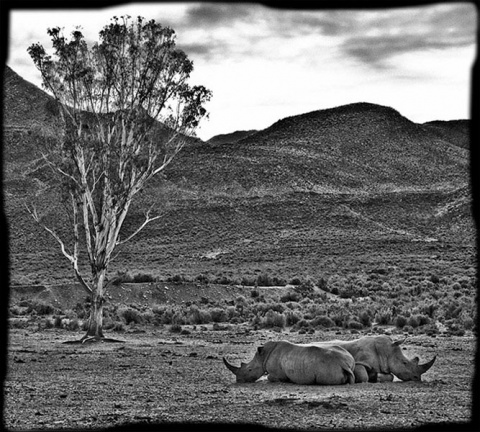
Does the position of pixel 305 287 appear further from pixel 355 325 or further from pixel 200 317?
pixel 355 325

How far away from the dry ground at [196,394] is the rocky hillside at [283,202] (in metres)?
33.2

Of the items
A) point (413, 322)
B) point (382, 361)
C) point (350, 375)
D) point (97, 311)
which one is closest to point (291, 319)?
point (413, 322)

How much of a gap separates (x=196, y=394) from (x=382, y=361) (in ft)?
9.63

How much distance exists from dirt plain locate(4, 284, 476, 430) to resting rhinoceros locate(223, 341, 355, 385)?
0.56ft

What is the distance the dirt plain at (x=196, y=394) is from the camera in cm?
793

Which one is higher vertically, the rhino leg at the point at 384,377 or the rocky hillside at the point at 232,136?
the rocky hillside at the point at 232,136

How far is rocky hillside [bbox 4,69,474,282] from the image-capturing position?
60.6m

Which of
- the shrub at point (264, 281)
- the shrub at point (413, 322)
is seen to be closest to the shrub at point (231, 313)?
the shrub at point (413, 322)

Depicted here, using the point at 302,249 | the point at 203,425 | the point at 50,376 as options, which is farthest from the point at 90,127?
the point at 302,249

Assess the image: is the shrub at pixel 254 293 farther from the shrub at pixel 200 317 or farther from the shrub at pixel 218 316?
the shrub at pixel 200 317

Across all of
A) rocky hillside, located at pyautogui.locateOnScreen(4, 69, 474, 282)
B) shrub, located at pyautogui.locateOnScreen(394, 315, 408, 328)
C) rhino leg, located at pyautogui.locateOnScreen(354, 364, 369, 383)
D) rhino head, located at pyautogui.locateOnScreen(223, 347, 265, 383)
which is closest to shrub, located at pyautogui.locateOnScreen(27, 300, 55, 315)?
shrub, located at pyautogui.locateOnScreen(394, 315, 408, 328)

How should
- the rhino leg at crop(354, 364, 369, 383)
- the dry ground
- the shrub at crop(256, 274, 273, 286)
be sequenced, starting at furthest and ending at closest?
the shrub at crop(256, 274, 273, 286) → the rhino leg at crop(354, 364, 369, 383) → the dry ground

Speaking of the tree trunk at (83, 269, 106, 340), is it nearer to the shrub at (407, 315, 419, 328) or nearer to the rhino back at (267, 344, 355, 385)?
the shrub at (407, 315, 419, 328)

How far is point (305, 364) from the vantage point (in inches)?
436
